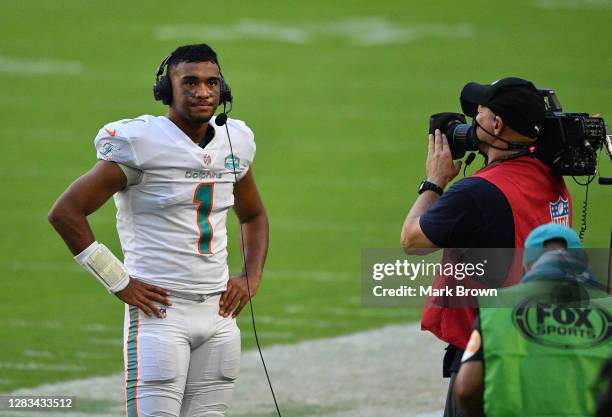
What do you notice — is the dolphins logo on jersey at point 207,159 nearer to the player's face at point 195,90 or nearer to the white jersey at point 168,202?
the white jersey at point 168,202

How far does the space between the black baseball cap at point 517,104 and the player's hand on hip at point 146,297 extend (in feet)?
4.30

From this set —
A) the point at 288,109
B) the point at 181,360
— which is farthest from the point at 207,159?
the point at 288,109

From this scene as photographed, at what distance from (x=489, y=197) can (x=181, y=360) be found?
121cm

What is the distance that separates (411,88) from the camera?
52.1ft

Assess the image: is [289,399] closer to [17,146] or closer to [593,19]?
[17,146]

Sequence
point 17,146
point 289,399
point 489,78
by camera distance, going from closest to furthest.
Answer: point 289,399 → point 17,146 → point 489,78

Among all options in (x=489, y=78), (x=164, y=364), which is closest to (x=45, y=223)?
(x=489, y=78)

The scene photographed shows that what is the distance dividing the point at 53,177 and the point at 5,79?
3.81 meters

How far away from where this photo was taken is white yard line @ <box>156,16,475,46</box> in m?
17.6

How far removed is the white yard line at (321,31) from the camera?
57.6 ft

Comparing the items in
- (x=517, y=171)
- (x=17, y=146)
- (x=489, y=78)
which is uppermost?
(x=489, y=78)

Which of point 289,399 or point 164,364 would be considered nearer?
point 164,364

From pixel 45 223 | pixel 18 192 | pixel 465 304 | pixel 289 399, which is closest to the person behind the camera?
pixel 465 304

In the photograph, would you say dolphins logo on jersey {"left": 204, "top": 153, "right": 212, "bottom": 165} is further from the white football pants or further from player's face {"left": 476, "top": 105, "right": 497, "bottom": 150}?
player's face {"left": 476, "top": 105, "right": 497, "bottom": 150}
